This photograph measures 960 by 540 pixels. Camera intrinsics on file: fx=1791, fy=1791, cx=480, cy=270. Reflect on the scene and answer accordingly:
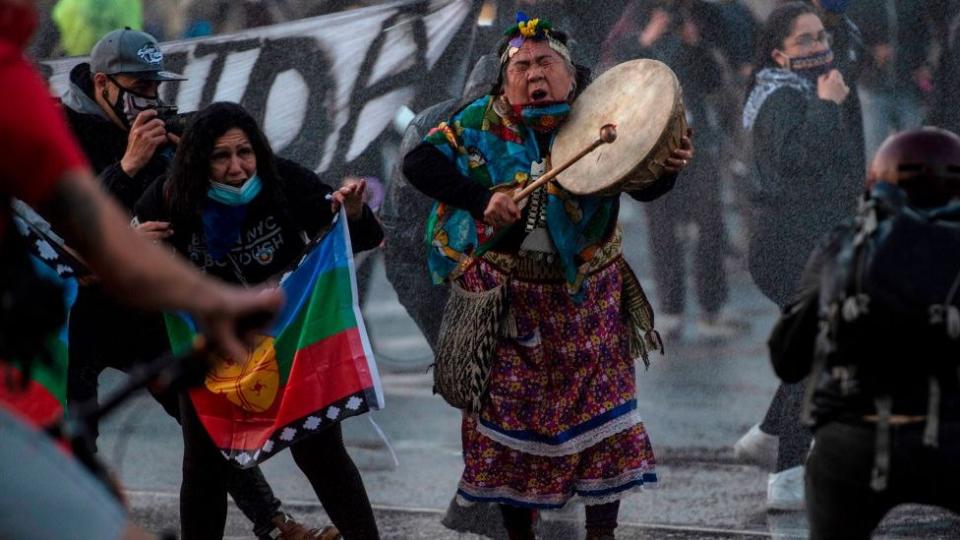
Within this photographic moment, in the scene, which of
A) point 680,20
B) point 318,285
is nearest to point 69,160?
point 318,285

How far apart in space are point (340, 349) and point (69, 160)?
2.55 m

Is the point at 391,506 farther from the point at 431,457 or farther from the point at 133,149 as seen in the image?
the point at 133,149

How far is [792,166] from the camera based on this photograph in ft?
20.7

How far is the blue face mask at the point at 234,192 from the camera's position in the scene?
5.14 m

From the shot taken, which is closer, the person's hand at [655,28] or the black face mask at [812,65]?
the black face mask at [812,65]

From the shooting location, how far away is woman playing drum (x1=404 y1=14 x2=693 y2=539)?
17.1 feet

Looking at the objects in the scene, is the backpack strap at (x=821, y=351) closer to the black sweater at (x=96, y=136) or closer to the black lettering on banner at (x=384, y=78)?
the black sweater at (x=96, y=136)

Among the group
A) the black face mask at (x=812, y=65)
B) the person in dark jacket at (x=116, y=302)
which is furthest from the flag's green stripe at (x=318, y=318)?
the black face mask at (x=812, y=65)

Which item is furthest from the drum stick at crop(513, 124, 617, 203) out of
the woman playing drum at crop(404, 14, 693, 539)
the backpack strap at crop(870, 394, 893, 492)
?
the backpack strap at crop(870, 394, 893, 492)

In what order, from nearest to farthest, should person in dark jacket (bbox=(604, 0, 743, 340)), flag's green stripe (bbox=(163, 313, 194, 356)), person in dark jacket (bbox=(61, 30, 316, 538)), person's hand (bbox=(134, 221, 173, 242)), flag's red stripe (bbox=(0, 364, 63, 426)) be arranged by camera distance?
flag's red stripe (bbox=(0, 364, 63, 426)) → person's hand (bbox=(134, 221, 173, 242)) → flag's green stripe (bbox=(163, 313, 194, 356)) → person in dark jacket (bbox=(61, 30, 316, 538)) → person in dark jacket (bbox=(604, 0, 743, 340))

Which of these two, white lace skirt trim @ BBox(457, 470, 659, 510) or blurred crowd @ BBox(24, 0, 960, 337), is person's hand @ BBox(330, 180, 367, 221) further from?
blurred crowd @ BBox(24, 0, 960, 337)

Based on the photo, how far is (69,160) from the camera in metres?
2.81

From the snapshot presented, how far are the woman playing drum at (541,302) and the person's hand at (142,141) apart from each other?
2.54 ft

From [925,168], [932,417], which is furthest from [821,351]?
[925,168]
